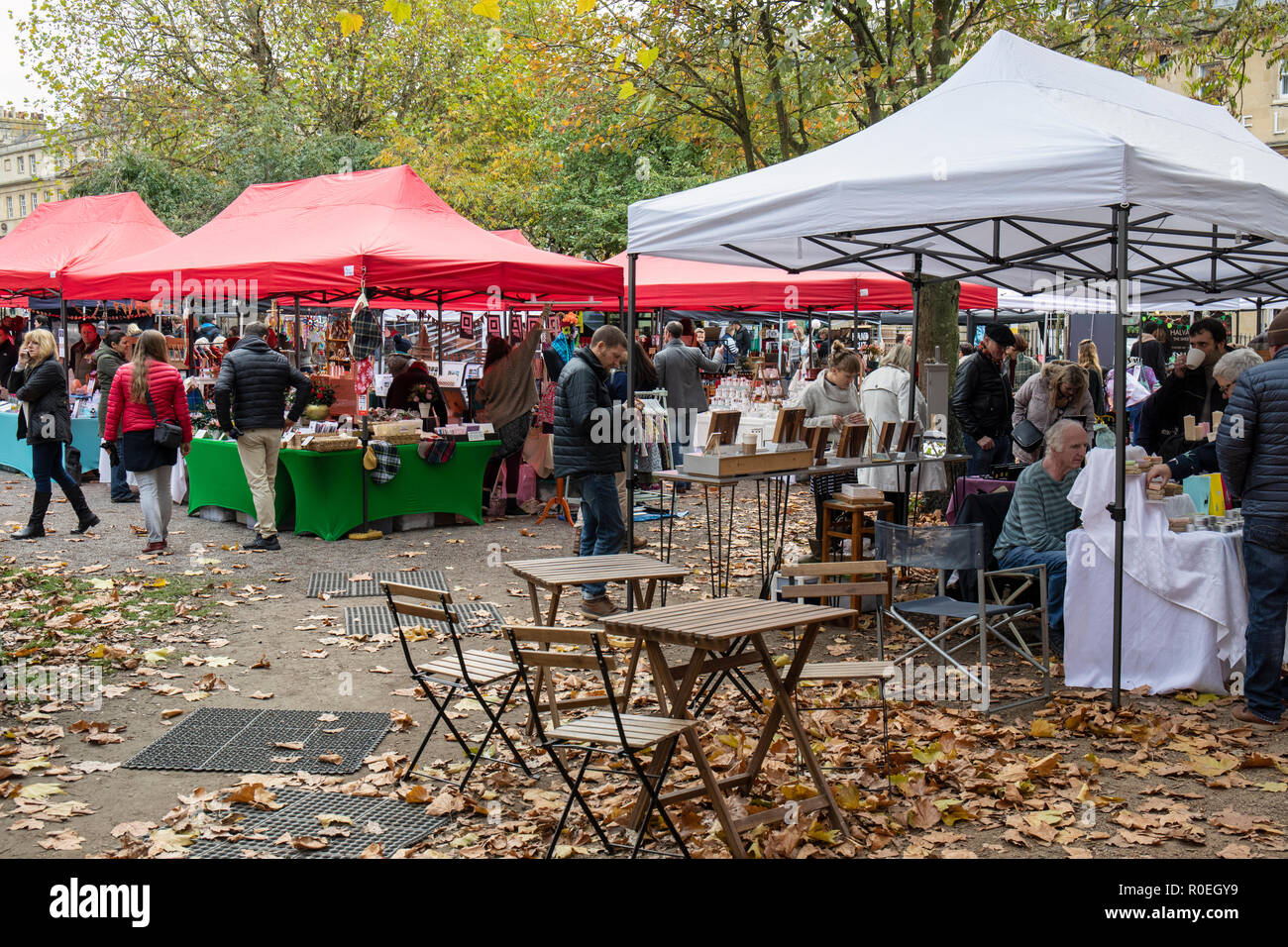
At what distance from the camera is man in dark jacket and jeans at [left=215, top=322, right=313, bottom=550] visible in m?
9.91

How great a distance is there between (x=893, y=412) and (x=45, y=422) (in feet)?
24.6

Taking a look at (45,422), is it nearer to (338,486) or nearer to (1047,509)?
(338,486)

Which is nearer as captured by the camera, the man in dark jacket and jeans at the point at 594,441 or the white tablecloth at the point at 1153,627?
the white tablecloth at the point at 1153,627

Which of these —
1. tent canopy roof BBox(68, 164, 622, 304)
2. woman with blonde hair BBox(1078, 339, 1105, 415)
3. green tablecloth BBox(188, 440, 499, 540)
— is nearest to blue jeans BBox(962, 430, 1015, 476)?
woman with blonde hair BBox(1078, 339, 1105, 415)

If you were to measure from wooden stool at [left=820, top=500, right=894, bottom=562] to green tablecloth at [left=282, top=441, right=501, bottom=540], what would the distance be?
179 inches

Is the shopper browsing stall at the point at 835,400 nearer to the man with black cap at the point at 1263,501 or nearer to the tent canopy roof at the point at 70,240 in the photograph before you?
the man with black cap at the point at 1263,501

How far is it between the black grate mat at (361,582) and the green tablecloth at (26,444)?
680 cm

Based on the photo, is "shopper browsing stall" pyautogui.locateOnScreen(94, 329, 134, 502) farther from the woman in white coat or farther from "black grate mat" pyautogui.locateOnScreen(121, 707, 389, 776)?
the woman in white coat

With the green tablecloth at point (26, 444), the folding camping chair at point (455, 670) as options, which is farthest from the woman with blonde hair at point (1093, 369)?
the green tablecloth at point (26, 444)

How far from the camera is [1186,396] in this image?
9352 mm

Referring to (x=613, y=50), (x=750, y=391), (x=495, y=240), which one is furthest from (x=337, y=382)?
(x=613, y=50)

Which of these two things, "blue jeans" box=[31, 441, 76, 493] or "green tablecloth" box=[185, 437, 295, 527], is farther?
"green tablecloth" box=[185, 437, 295, 527]

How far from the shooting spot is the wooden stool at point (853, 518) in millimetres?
7484

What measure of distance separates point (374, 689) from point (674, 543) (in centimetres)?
465
